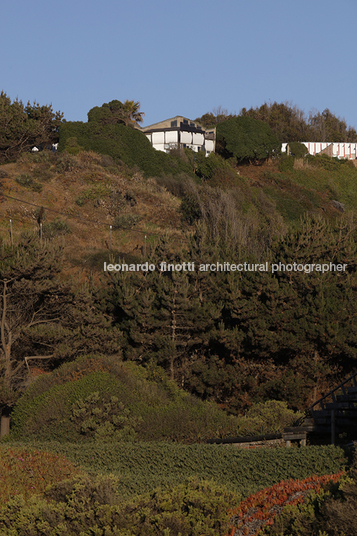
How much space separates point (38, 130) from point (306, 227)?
3815 centimetres

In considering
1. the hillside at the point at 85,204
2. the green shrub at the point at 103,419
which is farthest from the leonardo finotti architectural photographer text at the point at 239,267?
the hillside at the point at 85,204

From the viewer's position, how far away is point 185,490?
8797mm

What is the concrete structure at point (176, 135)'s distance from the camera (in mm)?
67625

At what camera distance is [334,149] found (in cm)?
8012

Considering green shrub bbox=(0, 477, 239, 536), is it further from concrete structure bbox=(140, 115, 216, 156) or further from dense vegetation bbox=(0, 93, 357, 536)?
concrete structure bbox=(140, 115, 216, 156)

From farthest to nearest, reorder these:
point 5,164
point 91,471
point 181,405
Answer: point 5,164 < point 181,405 < point 91,471

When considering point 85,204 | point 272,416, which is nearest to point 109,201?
point 85,204

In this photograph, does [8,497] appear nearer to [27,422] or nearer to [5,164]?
[27,422]

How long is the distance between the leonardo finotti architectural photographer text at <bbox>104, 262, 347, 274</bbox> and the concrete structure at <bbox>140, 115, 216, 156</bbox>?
142 feet

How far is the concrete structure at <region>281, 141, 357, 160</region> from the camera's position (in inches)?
3127

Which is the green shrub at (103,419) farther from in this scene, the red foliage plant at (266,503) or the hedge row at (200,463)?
the red foliage plant at (266,503)

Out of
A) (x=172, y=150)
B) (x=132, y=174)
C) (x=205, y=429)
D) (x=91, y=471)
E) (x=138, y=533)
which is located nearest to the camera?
(x=138, y=533)

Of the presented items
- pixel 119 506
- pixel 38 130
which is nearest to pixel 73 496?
pixel 119 506

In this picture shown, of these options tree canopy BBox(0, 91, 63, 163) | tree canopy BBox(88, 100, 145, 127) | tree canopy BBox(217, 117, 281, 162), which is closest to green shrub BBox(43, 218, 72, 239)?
tree canopy BBox(0, 91, 63, 163)
